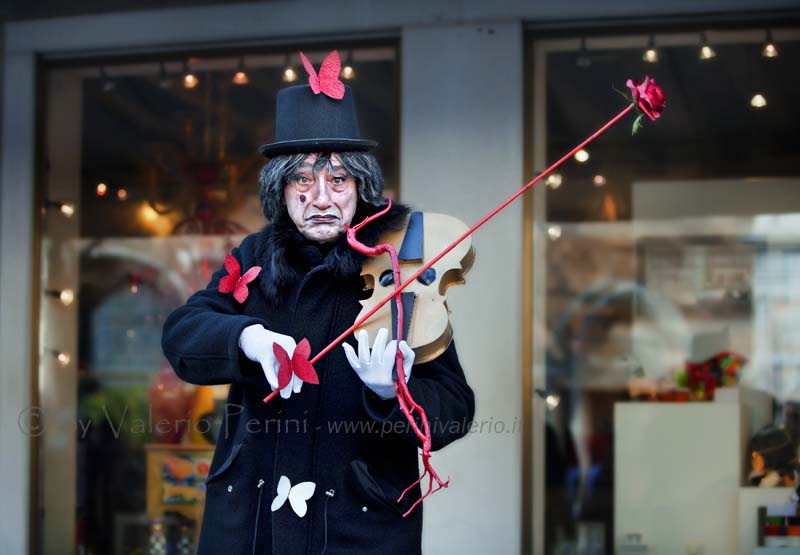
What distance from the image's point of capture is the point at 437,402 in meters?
2.71

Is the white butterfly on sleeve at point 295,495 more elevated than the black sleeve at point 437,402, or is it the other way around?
the black sleeve at point 437,402

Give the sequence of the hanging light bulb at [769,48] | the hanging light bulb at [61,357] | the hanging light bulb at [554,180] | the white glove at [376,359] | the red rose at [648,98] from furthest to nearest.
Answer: the hanging light bulb at [61,357]
the hanging light bulb at [554,180]
the hanging light bulb at [769,48]
the red rose at [648,98]
the white glove at [376,359]

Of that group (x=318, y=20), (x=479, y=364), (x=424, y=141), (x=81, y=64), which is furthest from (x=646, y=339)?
(x=81, y=64)

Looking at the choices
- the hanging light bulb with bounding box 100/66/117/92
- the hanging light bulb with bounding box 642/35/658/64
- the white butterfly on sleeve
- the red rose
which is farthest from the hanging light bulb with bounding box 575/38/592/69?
the white butterfly on sleeve

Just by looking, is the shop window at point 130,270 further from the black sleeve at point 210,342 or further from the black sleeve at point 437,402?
the black sleeve at point 437,402

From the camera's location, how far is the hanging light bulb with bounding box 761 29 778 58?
15.7ft

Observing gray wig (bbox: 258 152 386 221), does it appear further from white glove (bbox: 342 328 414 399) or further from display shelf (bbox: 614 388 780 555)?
display shelf (bbox: 614 388 780 555)

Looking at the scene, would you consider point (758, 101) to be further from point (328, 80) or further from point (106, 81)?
point (106, 81)

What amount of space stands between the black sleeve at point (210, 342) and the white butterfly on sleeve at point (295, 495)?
0.25 m

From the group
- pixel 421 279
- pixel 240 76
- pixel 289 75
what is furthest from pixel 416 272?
pixel 240 76

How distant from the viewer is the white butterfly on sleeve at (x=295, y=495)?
2.75 m

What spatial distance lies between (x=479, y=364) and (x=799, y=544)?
4.87 ft

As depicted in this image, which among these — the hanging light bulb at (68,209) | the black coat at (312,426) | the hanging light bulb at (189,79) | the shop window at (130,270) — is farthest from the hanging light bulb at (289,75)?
the black coat at (312,426)

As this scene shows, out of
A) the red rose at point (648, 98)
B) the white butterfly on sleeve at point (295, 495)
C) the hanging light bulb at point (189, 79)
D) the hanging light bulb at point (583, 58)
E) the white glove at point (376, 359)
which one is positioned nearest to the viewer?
the white glove at point (376, 359)
